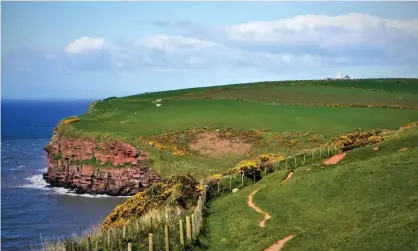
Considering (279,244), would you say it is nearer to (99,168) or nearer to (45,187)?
(99,168)

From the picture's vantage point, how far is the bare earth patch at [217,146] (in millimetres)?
89938

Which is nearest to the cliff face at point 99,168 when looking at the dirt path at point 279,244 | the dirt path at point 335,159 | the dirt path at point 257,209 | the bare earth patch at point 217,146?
the bare earth patch at point 217,146

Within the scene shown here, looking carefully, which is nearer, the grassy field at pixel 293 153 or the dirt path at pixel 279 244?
the dirt path at pixel 279 244

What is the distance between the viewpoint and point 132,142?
9231 centimetres

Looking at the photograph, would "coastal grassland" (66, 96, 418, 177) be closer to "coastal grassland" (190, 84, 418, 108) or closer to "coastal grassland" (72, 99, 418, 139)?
"coastal grassland" (72, 99, 418, 139)

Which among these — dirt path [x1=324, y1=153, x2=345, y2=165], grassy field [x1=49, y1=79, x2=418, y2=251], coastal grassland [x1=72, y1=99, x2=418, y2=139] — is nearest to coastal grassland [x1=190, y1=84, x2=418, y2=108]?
grassy field [x1=49, y1=79, x2=418, y2=251]

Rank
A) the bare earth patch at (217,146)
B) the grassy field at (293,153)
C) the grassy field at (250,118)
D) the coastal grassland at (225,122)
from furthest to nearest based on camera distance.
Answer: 1. the bare earth patch at (217,146)
2. the grassy field at (250,118)
3. the coastal grassland at (225,122)
4. the grassy field at (293,153)

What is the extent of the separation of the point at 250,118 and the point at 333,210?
7750cm

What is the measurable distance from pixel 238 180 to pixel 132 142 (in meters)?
37.5

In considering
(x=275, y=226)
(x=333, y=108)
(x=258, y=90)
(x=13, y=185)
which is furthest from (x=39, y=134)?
(x=275, y=226)

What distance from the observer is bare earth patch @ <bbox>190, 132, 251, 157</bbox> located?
89938mm

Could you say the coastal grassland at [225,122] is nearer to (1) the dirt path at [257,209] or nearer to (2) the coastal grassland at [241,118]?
(2) the coastal grassland at [241,118]

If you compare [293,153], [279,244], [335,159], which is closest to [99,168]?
[293,153]

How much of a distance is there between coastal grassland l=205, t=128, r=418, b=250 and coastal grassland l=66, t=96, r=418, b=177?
30644mm
